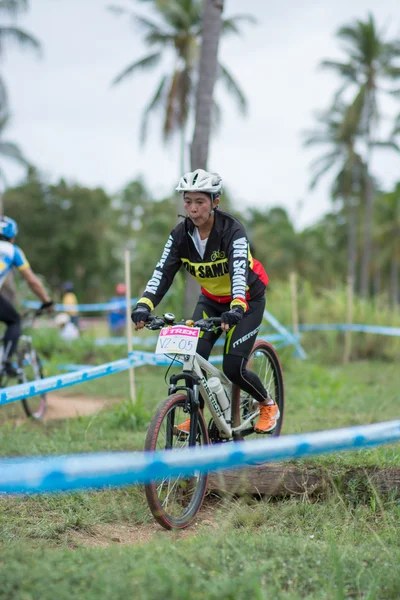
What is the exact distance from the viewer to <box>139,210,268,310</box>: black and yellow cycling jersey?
13.4 feet

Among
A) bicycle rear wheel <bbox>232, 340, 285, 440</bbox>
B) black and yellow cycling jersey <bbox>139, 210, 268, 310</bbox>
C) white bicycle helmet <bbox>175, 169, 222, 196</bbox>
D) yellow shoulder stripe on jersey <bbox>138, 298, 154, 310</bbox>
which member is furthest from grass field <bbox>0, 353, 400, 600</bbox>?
white bicycle helmet <bbox>175, 169, 222, 196</bbox>

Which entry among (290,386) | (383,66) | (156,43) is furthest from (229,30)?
(290,386)

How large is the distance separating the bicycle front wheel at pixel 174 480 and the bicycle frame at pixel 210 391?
16 cm

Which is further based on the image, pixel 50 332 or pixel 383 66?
pixel 383 66

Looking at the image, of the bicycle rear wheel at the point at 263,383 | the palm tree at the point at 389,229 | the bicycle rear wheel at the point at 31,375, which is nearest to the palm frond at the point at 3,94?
the bicycle rear wheel at the point at 31,375

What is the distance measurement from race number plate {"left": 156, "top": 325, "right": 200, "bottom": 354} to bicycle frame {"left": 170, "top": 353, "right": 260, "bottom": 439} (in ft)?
0.37

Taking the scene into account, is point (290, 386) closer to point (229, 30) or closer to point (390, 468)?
point (390, 468)

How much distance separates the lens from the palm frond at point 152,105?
30.4m

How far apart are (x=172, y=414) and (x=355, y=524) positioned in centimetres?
118

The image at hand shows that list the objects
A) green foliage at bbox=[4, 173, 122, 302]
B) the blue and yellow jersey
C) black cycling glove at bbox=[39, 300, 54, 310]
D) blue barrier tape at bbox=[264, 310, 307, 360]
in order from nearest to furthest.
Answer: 1. the blue and yellow jersey
2. black cycling glove at bbox=[39, 300, 54, 310]
3. blue barrier tape at bbox=[264, 310, 307, 360]
4. green foliage at bbox=[4, 173, 122, 302]

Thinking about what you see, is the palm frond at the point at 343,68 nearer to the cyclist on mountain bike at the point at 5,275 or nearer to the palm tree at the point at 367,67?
the palm tree at the point at 367,67

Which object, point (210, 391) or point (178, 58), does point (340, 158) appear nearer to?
point (178, 58)

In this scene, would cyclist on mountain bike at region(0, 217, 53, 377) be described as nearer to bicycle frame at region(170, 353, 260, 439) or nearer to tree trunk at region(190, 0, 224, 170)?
bicycle frame at region(170, 353, 260, 439)

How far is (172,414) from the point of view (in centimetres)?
365
